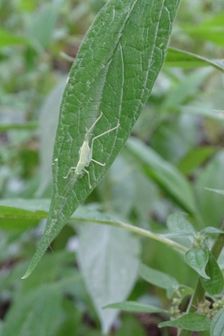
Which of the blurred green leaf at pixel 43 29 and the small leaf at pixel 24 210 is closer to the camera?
the small leaf at pixel 24 210

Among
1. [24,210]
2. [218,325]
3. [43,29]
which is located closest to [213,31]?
[24,210]

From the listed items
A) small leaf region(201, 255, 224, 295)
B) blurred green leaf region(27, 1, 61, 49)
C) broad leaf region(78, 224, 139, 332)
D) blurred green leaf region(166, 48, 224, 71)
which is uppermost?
blurred green leaf region(166, 48, 224, 71)

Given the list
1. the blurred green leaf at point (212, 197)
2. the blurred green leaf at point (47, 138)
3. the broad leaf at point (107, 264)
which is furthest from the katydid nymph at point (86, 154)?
the blurred green leaf at point (212, 197)

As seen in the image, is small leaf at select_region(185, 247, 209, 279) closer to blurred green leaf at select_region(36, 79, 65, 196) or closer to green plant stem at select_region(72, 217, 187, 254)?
green plant stem at select_region(72, 217, 187, 254)

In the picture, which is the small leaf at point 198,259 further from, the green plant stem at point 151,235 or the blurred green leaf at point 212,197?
the blurred green leaf at point 212,197

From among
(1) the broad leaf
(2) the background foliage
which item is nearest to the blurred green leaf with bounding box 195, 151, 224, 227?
(2) the background foliage

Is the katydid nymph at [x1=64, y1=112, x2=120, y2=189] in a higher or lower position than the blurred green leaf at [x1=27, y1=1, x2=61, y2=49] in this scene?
higher

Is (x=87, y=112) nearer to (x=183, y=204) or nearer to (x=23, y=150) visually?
(x=183, y=204)

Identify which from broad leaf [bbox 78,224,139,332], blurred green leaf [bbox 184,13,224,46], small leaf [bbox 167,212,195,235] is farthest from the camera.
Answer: broad leaf [bbox 78,224,139,332]
